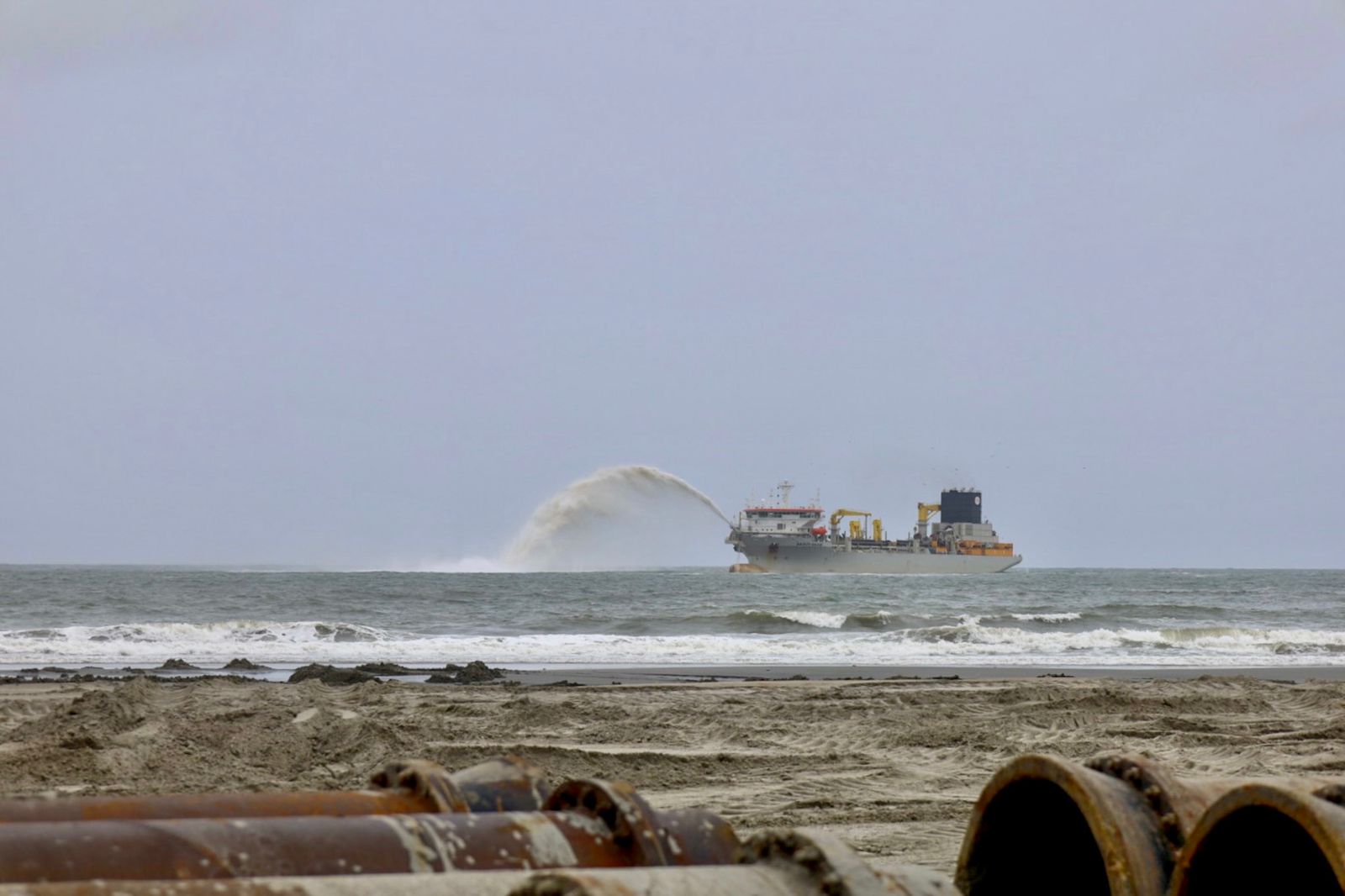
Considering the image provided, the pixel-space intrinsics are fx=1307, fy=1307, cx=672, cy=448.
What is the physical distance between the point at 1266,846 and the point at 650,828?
55.7 inches

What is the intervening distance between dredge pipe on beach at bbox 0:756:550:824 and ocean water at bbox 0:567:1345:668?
48.4 feet

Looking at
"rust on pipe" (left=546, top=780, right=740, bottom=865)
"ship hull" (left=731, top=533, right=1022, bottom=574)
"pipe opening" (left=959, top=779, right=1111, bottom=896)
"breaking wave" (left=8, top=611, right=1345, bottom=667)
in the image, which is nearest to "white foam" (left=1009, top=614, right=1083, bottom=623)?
"breaking wave" (left=8, top=611, right=1345, bottom=667)

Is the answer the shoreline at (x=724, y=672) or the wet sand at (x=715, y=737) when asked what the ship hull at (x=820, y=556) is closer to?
the shoreline at (x=724, y=672)

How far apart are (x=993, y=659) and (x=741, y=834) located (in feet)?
47.2

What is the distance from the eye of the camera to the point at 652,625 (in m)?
27.6

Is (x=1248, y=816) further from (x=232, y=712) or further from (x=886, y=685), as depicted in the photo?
(x=886, y=685)

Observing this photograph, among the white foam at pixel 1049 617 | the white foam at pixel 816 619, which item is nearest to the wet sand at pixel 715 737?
the white foam at pixel 816 619

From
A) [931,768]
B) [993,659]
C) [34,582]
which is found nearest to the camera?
[931,768]

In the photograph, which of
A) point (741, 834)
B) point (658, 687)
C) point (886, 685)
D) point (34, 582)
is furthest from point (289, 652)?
point (34, 582)

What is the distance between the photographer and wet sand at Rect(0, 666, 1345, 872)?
257 inches

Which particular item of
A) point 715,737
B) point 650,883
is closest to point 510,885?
point 650,883

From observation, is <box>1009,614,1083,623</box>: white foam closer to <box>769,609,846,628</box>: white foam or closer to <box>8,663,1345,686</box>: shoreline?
<box>769,609,846,628</box>: white foam

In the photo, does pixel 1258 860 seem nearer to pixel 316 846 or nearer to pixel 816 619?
pixel 316 846

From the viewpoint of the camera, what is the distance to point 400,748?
7.78 m
